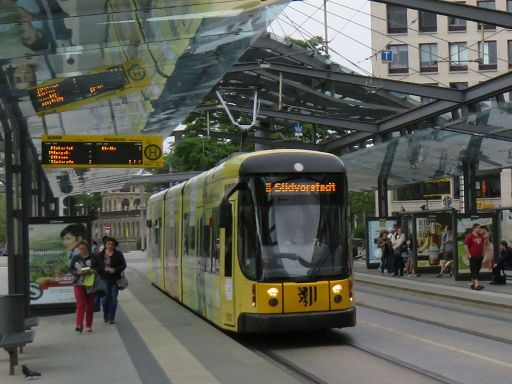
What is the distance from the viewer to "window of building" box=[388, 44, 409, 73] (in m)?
69.1

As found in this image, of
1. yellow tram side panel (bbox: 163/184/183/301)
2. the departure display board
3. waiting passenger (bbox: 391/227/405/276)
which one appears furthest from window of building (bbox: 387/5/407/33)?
the departure display board

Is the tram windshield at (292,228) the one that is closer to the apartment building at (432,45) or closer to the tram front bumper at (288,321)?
the tram front bumper at (288,321)

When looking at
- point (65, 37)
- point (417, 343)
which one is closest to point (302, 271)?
point (417, 343)

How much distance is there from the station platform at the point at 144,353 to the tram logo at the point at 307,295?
117cm

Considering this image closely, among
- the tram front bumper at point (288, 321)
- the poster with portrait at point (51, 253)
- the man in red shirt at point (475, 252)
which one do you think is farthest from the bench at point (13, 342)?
the man in red shirt at point (475, 252)

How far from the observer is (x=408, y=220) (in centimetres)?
3027

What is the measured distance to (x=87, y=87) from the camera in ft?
49.8

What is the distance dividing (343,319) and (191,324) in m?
3.91

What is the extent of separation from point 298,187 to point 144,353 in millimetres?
3437

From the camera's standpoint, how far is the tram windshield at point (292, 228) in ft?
38.9

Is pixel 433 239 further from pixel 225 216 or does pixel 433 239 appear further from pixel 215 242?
pixel 225 216

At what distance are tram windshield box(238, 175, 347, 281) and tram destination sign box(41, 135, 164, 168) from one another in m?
7.60

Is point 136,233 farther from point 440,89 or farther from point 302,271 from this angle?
point 302,271

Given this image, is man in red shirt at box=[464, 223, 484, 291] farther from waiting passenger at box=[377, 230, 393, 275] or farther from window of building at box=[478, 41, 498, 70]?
window of building at box=[478, 41, 498, 70]
